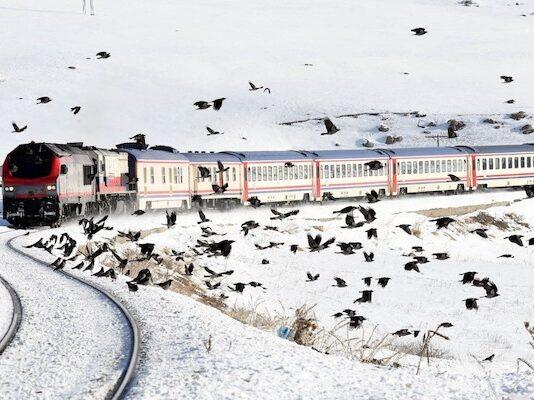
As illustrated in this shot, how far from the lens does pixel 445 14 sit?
167 metres

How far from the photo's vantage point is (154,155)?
44.7 meters

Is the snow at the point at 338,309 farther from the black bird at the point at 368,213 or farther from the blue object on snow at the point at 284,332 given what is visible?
the black bird at the point at 368,213

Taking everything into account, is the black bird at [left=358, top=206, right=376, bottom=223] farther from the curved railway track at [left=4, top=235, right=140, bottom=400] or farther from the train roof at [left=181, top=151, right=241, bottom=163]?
the train roof at [left=181, top=151, right=241, bottom=163]

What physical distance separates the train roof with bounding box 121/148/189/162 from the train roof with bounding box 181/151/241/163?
99cm

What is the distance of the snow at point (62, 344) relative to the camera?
1250 cm

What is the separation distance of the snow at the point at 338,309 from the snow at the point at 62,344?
51cm

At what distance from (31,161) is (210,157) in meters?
14.1

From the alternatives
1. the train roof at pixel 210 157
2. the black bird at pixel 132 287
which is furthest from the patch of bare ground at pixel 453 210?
the black bird at pixel 132 287

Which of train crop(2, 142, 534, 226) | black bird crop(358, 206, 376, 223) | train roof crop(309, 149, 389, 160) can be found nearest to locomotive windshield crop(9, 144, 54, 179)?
train crop(2, 142, 534, 226)

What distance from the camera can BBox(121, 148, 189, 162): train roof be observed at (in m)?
43.3

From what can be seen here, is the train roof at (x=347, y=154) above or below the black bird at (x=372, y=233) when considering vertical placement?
above

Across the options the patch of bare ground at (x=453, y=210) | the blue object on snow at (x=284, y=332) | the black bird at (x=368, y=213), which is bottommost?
the blue object on snow at (x=284, y=332)

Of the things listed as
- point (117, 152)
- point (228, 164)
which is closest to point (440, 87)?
point (228, 164)

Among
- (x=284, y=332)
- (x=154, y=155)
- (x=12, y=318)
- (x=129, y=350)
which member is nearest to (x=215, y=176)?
(x=154, y=155)
